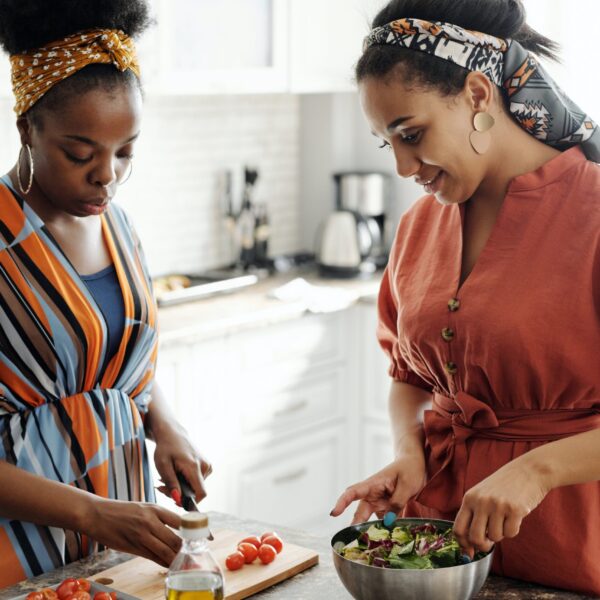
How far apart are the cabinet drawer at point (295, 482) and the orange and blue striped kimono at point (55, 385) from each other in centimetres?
185

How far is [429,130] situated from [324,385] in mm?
2382

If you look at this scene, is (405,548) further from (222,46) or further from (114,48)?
(222,46)

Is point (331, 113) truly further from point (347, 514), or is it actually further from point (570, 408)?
point (570, 408)

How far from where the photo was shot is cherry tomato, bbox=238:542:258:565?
167cm

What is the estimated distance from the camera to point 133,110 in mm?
1785

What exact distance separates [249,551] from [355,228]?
2.64 meters

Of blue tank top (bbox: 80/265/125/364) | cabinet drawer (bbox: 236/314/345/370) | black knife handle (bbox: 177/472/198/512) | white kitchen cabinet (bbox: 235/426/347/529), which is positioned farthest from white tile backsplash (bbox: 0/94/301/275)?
black knife handle (bbox: 177/472/198/512)

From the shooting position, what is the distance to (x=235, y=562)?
1.65m

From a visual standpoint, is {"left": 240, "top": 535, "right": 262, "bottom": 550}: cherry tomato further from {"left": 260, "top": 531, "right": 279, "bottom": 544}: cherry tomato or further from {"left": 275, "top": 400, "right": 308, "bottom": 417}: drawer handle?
{"left": 275, "top": 400, "right": 308, "bottom": 417}: drawer handle

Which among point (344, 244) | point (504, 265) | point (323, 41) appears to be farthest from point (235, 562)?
point (323, 41)

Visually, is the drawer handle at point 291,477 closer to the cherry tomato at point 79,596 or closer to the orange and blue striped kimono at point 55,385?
the orange and blue striped kimono at point 55,385

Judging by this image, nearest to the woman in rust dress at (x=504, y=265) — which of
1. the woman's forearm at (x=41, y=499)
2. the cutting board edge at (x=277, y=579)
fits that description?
the cutting board edge at (x=277, y=579)

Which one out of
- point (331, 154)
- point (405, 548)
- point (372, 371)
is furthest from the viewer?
point (331, 154)

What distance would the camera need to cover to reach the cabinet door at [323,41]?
4023mm
